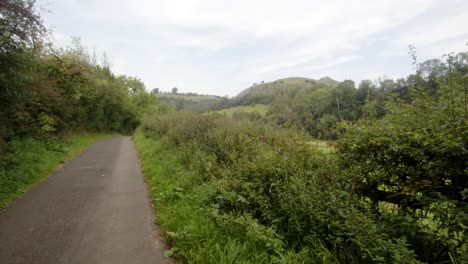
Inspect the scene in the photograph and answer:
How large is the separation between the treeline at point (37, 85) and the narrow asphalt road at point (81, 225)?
369cm

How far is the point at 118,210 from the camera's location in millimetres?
5285

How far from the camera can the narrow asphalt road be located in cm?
363

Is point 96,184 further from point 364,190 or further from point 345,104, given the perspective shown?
point 345,104

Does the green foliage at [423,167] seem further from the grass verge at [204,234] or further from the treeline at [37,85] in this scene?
the treeline at [37,85]

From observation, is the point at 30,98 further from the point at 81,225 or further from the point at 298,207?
the point at 298,207

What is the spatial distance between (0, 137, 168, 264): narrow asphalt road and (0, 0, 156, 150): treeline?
3.69 m

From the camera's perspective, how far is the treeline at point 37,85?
24.1 ft

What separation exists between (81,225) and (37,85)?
12.0 metres

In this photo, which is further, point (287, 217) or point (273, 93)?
point (273, 93)

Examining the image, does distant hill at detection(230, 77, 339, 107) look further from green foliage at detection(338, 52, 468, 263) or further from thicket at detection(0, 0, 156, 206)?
thicket at detection(0, 0, 156, 206)

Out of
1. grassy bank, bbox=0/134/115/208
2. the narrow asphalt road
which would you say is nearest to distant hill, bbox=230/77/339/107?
the narrow asphalt road

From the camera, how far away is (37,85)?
40.8ft

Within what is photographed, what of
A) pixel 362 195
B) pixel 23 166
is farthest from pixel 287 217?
pixel 23 166

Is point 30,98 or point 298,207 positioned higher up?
point 30,98
